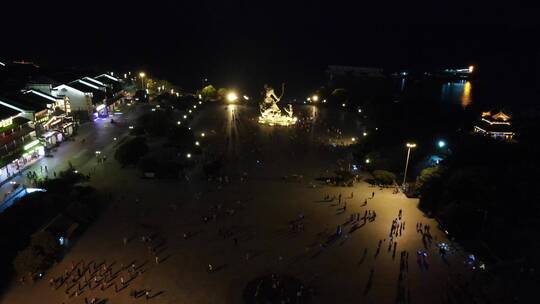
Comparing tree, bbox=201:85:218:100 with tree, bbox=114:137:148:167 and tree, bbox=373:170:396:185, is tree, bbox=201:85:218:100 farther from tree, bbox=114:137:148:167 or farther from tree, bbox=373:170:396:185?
tree, bbox=373:170:396:185

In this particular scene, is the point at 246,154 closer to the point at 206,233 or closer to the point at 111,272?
the point at 206,233

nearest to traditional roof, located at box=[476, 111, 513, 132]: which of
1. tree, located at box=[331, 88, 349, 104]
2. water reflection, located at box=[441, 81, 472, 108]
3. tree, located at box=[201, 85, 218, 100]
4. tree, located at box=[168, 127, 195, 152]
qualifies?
tree, located at box=[168, 127, 195, 152]

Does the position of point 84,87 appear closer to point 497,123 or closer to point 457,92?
point 497,123

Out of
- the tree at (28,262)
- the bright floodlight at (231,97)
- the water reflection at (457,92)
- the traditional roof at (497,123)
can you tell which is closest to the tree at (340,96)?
the bright floodlight at (231,97)

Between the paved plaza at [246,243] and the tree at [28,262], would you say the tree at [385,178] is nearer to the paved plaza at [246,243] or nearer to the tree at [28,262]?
the paved plaza at [246,243]

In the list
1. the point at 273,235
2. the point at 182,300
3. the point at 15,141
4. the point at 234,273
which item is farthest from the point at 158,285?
the point at 15,141

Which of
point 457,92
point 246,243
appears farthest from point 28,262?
point 457,92

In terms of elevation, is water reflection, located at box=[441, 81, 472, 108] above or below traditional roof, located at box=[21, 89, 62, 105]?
below
